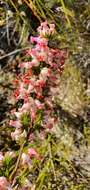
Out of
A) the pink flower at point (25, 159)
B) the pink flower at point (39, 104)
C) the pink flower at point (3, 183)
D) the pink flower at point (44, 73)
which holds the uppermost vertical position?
the pink flower at point (44, 73)

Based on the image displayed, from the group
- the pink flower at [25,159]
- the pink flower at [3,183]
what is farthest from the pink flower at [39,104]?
the pink flower at [3,183]

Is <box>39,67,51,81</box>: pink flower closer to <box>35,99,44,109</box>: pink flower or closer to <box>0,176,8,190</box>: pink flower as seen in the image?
<box>35,99,44,109</box>: pink flower

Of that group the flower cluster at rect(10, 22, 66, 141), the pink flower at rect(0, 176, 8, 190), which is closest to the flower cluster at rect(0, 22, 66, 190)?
the flower cluster at rect(10, 22, 66, 141)

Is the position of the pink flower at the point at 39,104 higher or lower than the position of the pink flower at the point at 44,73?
lower

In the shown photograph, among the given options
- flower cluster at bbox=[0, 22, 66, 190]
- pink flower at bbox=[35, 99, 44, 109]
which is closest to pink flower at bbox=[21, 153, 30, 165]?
flower cluster at bbox=[0, 22, 66, 190]

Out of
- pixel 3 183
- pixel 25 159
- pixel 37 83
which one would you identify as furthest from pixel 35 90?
pixel 3 183

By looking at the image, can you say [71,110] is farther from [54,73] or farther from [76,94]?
[54,73]

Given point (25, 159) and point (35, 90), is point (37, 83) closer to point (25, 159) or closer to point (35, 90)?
point (35, 90)

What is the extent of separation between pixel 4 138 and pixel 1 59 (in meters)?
0.37

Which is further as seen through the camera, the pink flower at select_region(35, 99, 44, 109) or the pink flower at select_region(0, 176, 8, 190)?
the pink flower at select_region(35, 99, 44, 109)

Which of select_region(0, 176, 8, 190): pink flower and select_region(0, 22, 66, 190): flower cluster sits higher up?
select_region(0, 22, 66, 190): flower cluster

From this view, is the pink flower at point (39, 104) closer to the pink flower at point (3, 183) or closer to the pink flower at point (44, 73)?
the pink flower at point (44, 73)

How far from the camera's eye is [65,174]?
2.07m

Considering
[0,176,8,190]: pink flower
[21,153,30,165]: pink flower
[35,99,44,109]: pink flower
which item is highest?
[35,99,44,109]: pink flower
